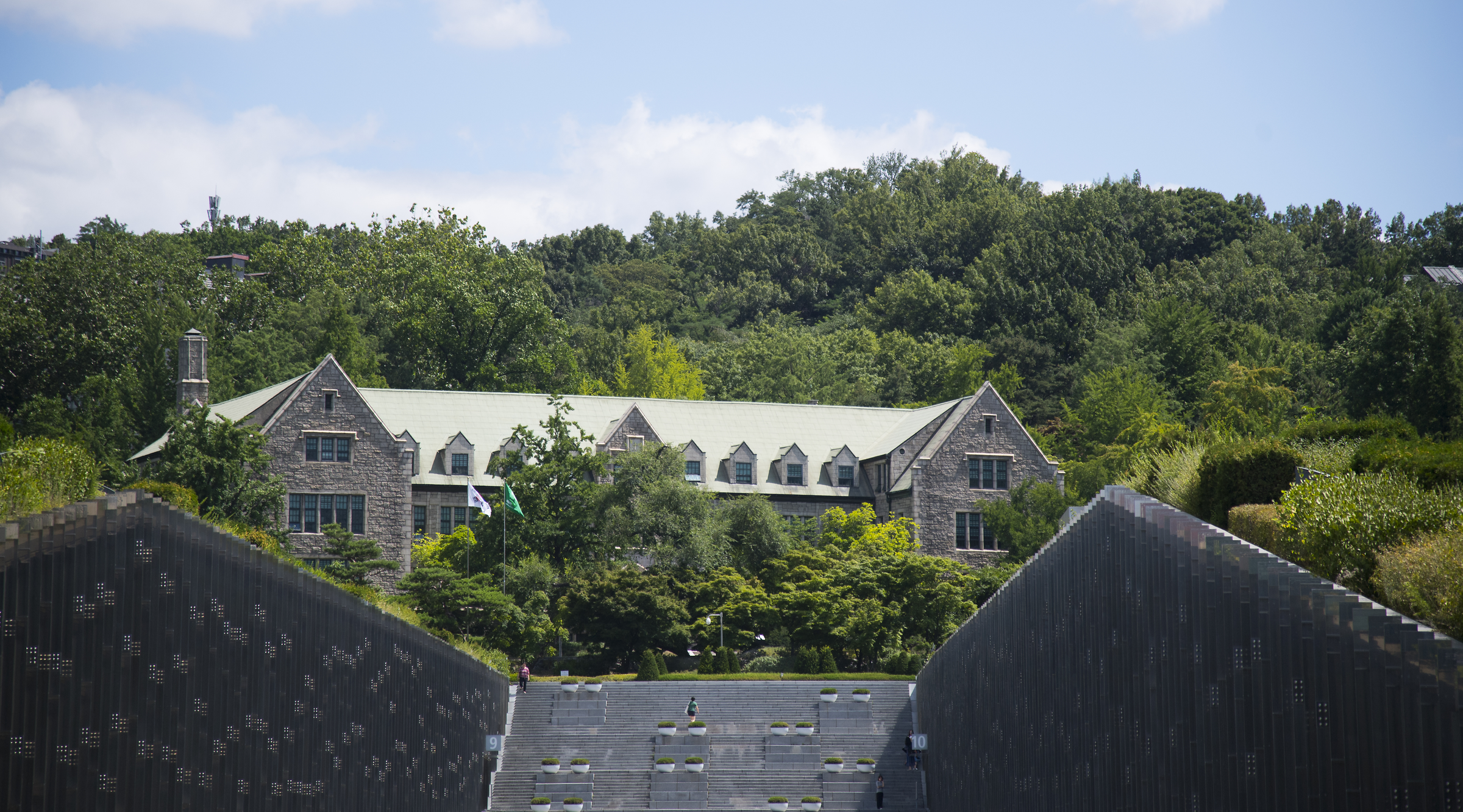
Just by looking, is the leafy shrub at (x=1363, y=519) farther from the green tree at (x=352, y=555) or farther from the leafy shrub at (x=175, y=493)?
the green tree at (x=352, y=555)

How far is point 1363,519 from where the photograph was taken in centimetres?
1573

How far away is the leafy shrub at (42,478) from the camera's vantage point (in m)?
15.3

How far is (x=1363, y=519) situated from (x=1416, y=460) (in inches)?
114

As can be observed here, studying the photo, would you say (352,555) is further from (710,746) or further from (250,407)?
(710,746)

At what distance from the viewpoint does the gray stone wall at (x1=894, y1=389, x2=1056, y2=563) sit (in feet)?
216

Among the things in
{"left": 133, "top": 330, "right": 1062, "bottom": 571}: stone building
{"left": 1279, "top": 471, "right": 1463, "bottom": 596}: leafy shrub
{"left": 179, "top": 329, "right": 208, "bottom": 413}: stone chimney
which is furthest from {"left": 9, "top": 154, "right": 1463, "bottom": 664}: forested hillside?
{"left": 179, "top": 329, "right": 208, "bottom": 413}: stone chimney

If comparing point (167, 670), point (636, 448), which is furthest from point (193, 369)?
point (167, 670)

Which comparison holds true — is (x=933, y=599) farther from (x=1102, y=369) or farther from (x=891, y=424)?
(x=1102, y=369)

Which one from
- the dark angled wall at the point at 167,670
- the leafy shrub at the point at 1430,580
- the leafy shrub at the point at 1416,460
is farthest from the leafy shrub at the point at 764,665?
the leafy shrub at the point at 1430,580

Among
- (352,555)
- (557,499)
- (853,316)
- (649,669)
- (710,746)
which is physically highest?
(853,316)

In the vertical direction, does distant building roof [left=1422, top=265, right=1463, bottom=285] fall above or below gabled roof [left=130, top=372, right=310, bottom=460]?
above

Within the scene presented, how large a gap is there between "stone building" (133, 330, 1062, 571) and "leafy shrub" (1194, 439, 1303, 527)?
3848cm

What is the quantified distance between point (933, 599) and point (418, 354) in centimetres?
4625

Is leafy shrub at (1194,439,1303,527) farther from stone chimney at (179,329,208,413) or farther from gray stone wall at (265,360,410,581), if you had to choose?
stone chimney at (179,329,208,413)
